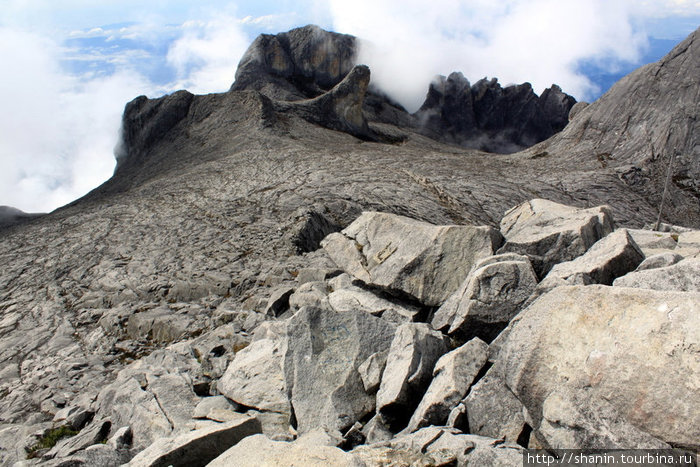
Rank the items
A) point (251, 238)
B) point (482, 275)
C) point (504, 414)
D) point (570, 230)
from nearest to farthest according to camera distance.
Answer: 1. point (504, 414)
2. point (482, 275)
3. point (570, 230)
4. point (251, 238)

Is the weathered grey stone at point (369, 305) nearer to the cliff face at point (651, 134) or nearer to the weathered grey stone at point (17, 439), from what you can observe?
the weathered grey stone at point (17, 439)

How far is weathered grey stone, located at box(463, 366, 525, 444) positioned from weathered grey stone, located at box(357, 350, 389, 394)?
211 cm

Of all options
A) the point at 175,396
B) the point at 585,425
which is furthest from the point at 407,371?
the point at 175,396

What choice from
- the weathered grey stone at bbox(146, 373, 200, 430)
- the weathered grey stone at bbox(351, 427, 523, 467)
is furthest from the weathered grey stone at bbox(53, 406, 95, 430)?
the weathered grey stone at bbox(351, 427, 523, 467)

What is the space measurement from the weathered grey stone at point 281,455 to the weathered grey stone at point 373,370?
216cm

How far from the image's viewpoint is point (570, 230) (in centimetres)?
1185

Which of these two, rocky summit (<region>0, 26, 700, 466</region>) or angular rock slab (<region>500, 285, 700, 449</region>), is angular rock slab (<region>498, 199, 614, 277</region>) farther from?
angular rock slab (<region>500, 285, 700, 449</region>)

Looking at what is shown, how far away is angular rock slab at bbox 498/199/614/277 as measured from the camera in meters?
11.5

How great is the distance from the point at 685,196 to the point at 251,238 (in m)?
28.7

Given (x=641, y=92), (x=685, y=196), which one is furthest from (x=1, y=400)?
(x=641, y=92)

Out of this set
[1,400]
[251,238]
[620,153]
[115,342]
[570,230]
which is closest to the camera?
[570,230]

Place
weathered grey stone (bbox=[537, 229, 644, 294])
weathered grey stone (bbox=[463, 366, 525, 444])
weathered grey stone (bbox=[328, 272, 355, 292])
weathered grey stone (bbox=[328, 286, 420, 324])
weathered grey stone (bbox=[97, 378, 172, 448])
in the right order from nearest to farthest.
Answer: weathered grey stone (bbox=[463, 366, 525, 444]) → weathered grey stone (bbox=[537, 229, 644, 294]) → weathered grey stone (bbox=[97, 378, 172, 448]) → weathered grey stone (bbox=[328, 286, 420, 324]) → weathered grey stone (bbox=[328, 272, 355, 292])

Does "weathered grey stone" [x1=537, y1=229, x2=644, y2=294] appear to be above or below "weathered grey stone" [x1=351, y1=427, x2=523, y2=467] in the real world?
above

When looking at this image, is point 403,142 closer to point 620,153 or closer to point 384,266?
point 620,153
